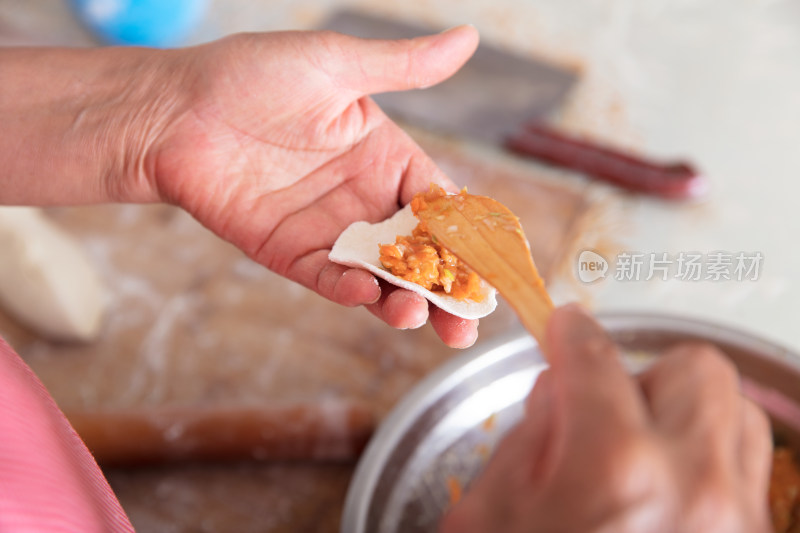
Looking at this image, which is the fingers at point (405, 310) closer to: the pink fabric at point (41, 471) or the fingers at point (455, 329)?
the fingers at point (455, 329)

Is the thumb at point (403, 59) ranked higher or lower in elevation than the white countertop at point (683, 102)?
higher

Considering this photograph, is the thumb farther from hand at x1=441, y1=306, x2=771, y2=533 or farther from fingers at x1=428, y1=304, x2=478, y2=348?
hand at x1=441, y1=306, x2=771, y2=533

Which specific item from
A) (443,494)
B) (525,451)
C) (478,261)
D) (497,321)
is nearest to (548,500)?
(525,451)

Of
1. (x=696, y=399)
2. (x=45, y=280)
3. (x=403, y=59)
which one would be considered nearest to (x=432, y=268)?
(x=403, y=59)

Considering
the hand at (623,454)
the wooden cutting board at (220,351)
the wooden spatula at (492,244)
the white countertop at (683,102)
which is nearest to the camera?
the hand at (623,454)

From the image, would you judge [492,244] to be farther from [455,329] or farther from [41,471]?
[41,471]

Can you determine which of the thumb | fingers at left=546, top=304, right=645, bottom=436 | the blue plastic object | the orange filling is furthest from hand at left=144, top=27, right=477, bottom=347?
the blue plastic object

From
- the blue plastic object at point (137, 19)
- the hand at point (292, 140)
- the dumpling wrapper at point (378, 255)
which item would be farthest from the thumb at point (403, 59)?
the blue plastic object at point (137, 19)
